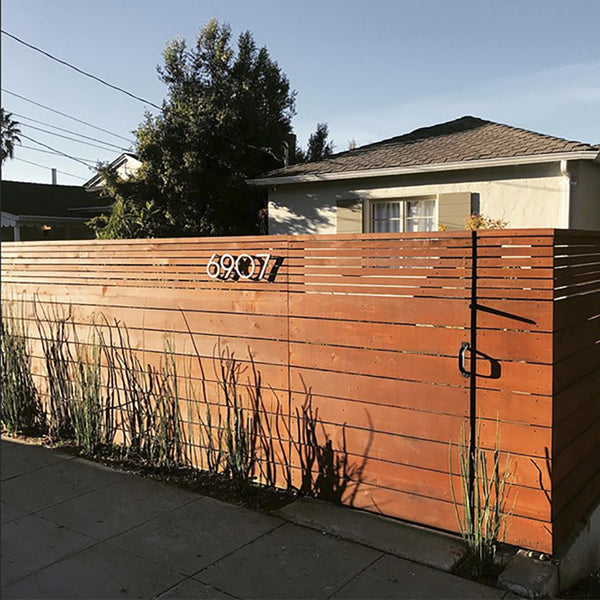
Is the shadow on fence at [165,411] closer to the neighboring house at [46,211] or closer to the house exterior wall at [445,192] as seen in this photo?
the house exterior wall at [445,192]

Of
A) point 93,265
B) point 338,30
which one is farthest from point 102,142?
point 93,265

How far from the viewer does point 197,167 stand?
13.8m

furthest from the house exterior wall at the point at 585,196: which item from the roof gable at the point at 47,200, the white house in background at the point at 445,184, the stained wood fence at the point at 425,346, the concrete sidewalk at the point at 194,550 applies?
the roof gable at the point at 47,200

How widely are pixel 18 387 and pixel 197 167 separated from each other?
9315 mm

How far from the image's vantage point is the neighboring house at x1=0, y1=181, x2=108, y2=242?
1862cm

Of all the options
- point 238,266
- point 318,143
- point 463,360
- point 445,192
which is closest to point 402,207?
point 445,192

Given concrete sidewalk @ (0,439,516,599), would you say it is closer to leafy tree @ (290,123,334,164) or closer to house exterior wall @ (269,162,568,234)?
house exterior wall @ (269,162,568,234)

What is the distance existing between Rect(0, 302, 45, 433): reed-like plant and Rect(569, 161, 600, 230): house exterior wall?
7541 millimetres

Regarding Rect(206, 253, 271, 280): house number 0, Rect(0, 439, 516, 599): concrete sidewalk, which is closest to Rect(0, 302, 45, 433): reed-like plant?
Rect(0, 439, 516, 599): concrete sidewalk

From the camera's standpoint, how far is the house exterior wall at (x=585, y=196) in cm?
872

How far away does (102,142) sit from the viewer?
22172 mm

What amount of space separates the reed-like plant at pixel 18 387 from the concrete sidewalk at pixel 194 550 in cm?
142

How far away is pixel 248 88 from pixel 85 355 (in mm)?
11943

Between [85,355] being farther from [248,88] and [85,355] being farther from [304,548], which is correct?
[248,88]
